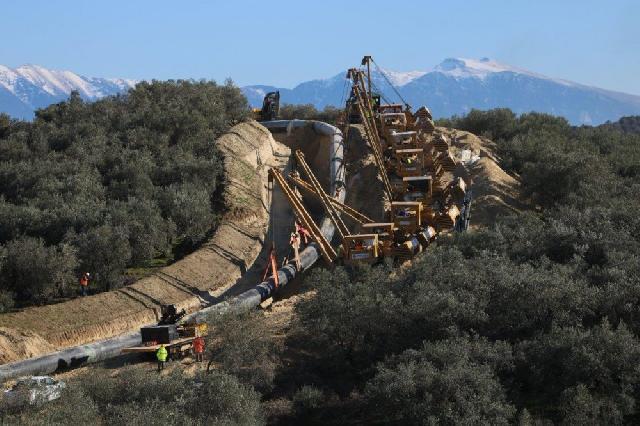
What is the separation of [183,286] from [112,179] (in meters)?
11.0

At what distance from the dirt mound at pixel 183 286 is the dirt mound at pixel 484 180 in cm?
1201

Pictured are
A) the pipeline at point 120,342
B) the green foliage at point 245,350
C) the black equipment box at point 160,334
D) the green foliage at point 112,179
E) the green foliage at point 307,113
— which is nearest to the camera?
the green foliage at point 245,350

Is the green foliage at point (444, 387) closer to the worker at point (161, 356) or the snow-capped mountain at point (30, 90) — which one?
the worker at point (161, 356)

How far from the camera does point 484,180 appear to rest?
156 feet

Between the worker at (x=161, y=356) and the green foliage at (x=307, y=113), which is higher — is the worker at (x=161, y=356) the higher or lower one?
the lower one

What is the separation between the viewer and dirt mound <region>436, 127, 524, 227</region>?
4328cm

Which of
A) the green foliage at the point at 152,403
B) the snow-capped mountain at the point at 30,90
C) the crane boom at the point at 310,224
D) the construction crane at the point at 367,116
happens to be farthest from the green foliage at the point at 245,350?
the snow-capped mountain at the point at 30,90

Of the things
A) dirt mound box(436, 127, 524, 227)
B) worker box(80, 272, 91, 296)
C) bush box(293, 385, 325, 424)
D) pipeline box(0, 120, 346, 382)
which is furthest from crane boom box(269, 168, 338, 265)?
bush box(293, 385, 325, 424)

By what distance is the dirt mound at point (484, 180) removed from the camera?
142 ft

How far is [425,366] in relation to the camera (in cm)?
2025

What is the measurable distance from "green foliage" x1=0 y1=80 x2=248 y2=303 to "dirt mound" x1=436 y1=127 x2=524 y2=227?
1437 centimetres

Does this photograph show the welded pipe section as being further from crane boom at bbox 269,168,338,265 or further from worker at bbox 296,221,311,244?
crane boom at bbox 269,168,338,265

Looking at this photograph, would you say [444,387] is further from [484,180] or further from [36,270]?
[484,180]

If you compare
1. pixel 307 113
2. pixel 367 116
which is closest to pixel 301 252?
pixel 367 116
